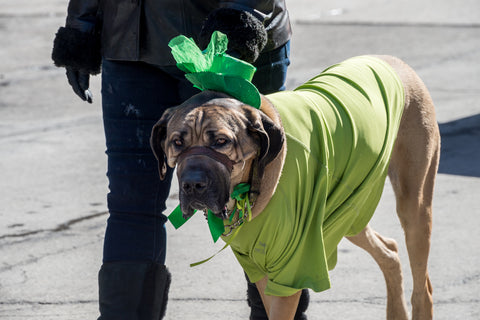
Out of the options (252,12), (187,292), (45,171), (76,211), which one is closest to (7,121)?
(45,171)

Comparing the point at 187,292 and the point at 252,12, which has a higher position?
the point at 252,12

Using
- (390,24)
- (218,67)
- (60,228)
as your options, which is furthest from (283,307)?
(390,24)

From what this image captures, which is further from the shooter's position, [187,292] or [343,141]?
[187,292]

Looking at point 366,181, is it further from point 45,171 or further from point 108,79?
point 45,171

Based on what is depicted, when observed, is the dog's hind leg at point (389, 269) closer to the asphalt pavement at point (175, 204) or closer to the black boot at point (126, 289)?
the asphalt pavement at point (175, 204)

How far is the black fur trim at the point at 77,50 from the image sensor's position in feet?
10.8

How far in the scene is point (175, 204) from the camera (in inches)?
222

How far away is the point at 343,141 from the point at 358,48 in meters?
7.34

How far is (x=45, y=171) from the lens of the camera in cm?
633

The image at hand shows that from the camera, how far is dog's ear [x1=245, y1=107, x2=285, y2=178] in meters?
2.68

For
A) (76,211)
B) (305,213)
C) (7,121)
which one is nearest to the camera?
(305,213)

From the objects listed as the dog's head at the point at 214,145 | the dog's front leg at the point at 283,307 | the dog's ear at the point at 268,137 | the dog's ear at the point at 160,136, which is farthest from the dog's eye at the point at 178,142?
the dog's front leg at the point at 283,307

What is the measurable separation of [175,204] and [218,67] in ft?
9.64

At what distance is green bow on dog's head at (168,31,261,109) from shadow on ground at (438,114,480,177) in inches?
144
